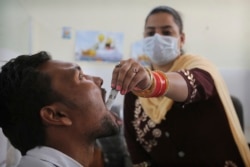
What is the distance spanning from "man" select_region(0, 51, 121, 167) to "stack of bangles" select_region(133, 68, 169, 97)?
131 millimetres

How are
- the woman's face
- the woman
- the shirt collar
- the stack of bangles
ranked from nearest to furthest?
the shirt collar, the stack of bangles, the woman, the woman's face

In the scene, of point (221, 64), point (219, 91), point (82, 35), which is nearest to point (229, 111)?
point (219, 91)

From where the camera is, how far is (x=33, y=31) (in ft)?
7.52

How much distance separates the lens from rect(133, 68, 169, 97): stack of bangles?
2.65ft

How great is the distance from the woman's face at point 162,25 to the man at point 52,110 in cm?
56

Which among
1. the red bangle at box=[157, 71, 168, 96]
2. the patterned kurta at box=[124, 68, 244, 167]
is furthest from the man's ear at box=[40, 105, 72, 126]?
the patterned kurta at box=[124, 68, 244, 167]

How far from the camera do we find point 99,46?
2301mm

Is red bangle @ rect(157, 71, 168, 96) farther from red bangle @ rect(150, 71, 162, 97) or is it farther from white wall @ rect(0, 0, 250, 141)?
white wall @ rect(0, 0, 250, 141)

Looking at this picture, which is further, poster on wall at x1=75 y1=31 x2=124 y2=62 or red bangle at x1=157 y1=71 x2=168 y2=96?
poster on wall at x1=75 y1=31 x2=124 y2=62

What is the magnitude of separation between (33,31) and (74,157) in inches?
67.9

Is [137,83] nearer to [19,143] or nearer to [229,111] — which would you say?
[19,143]

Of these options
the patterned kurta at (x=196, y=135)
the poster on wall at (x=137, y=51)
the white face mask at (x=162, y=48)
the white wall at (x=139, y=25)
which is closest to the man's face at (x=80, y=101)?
the patterned kurta at (x=196, y=135)

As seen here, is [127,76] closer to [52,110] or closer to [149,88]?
[149,88]

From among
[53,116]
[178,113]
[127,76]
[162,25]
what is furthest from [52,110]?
[162,25]
